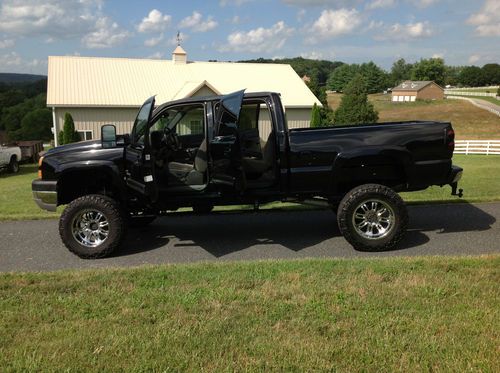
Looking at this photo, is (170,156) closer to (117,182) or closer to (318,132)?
(117,182)

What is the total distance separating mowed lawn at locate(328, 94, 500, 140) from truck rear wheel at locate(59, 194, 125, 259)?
164ft

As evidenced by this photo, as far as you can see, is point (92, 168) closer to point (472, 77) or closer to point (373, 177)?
point (373, 177)

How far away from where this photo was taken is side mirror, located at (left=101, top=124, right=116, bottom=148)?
646cm

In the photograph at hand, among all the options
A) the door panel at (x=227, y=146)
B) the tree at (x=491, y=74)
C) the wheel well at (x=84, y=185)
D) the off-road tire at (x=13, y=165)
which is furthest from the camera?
the tree at (x=491, y=74)

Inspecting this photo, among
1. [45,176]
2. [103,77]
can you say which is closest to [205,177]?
[45,176]

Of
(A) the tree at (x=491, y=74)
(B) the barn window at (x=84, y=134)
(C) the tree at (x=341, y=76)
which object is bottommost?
(B) the barn window at (x=84, y=134)

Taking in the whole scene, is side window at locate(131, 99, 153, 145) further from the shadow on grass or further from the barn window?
the barn window

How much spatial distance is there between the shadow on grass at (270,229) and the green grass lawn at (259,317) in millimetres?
1293

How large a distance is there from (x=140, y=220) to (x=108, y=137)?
1.84 m

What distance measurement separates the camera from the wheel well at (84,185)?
6.55m

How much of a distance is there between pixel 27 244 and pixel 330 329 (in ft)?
16.5

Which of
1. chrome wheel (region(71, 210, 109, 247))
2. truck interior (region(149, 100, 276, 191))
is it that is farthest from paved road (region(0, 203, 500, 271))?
truck interior (region(149, 100, 276, 191))

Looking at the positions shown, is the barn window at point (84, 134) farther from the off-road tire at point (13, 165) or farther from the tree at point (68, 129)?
the off-road tire at point (13, 165)

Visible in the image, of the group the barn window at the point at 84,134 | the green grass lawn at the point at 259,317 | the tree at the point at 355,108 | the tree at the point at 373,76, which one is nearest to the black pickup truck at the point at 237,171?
the green grass lawn at the point at 259,317
